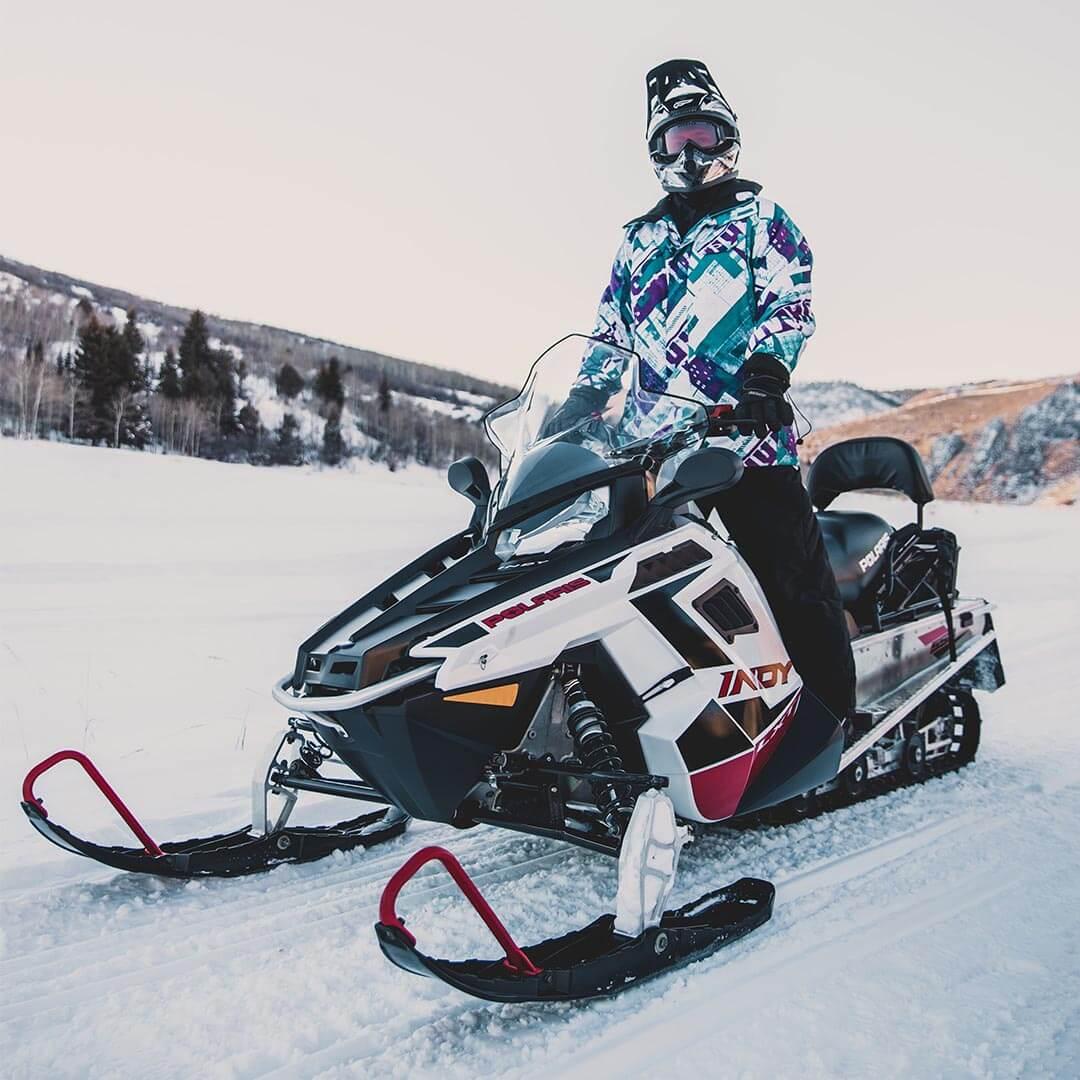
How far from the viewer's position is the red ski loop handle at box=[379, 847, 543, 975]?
1754 millimetres

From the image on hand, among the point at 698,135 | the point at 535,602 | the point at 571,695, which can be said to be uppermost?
the point at 698,135

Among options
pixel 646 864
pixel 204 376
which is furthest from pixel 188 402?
pixel 646 864

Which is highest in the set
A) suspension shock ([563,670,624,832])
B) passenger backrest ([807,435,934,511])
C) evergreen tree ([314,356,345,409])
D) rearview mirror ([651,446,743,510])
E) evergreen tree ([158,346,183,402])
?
evergreen tree ([314,356,345,409])

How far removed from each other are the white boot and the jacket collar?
1.86m

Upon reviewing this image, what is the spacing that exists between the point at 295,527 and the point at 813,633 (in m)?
17.4

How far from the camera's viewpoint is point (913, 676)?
389 centimetres

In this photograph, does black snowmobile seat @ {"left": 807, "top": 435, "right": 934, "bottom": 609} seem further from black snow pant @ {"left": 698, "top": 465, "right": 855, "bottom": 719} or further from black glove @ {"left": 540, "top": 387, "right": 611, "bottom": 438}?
black glove @ {"left": 540, "top": 387, "right": 611, "bottom": 438}

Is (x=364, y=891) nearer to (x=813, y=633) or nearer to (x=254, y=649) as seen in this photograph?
(x=813, y=633)

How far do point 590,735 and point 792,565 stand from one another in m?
1.05

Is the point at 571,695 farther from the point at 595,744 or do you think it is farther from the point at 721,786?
the point at 721,786

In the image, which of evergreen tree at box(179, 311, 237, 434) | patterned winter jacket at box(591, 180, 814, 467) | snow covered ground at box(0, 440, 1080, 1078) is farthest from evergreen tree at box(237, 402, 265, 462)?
patterned winter jacket at box(591, 180, 814, 467)

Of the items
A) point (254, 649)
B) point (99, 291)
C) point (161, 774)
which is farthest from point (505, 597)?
point (99, 291)

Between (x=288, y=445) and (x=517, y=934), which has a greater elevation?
(x=288, y=445)

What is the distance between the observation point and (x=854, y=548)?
3.85 meters
